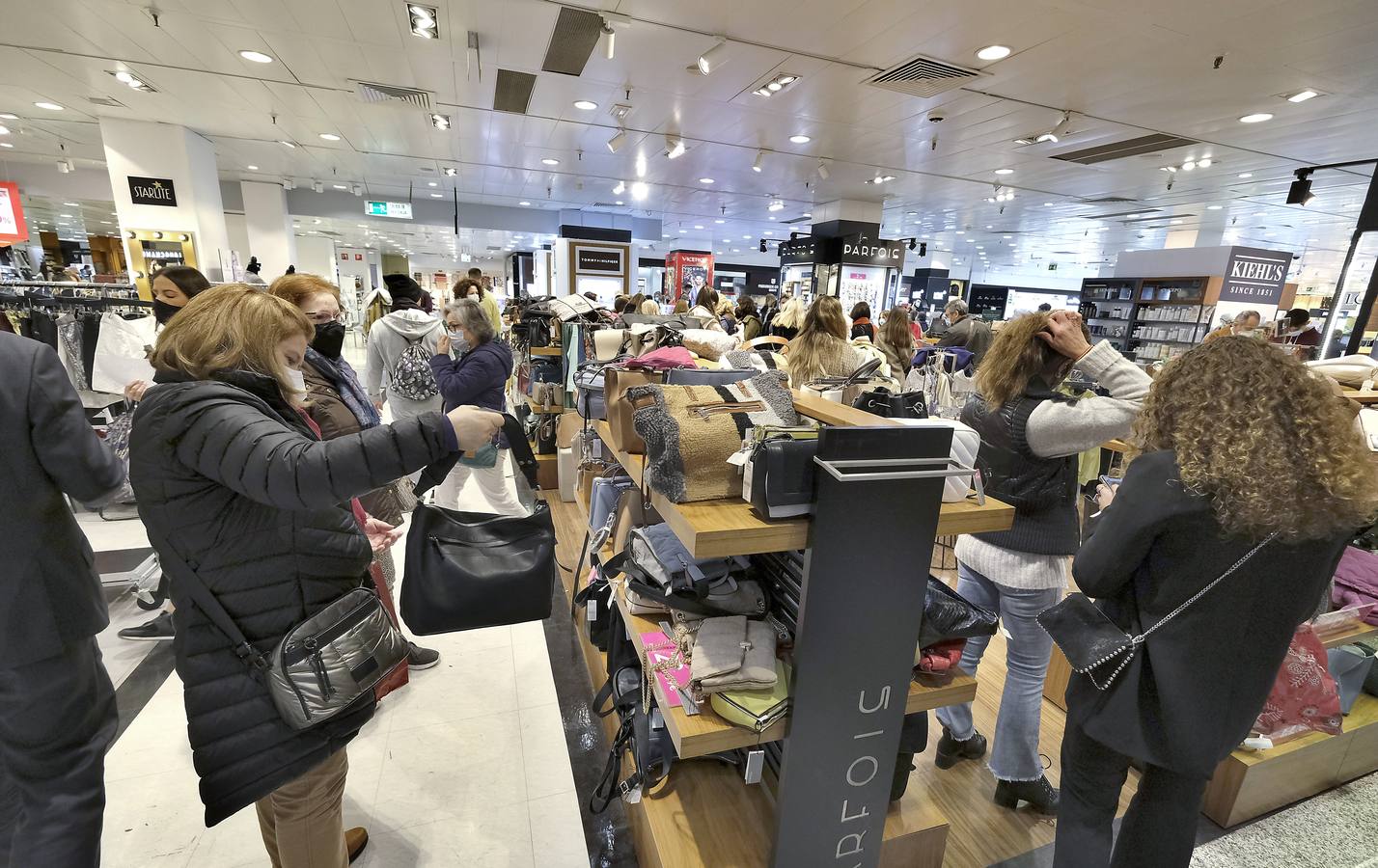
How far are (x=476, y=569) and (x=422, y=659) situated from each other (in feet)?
5.28

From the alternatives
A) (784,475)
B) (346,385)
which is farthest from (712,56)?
(784,475)

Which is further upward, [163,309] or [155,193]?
[155,193]

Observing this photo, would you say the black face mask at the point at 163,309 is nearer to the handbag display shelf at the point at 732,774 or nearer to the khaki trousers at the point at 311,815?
the khaki trousers at the point at 311,815

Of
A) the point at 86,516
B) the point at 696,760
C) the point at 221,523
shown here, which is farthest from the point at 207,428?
the point at 86,516

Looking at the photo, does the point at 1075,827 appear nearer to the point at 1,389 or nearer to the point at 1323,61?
the point at 1,389

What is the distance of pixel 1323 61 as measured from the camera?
431cm

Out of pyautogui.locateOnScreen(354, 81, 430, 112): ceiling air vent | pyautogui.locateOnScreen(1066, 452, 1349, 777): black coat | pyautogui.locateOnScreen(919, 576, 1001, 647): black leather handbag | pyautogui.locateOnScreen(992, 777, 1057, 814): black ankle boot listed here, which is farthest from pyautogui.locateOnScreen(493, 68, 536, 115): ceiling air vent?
pyautogui.locateOnScreen(992, 777, 1057, 814): black ankle boot

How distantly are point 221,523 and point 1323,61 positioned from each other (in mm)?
7045

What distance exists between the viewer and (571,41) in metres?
4.61

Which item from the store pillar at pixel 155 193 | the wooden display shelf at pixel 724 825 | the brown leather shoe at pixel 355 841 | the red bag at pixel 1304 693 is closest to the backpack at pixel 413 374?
the brown leather shoe at pixel 355 841

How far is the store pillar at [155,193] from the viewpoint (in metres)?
7.64

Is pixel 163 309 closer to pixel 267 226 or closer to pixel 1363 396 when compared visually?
pixel 1363 396

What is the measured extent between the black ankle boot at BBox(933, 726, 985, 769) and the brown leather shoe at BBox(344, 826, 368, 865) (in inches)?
80.2

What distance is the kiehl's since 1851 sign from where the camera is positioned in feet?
25.4
